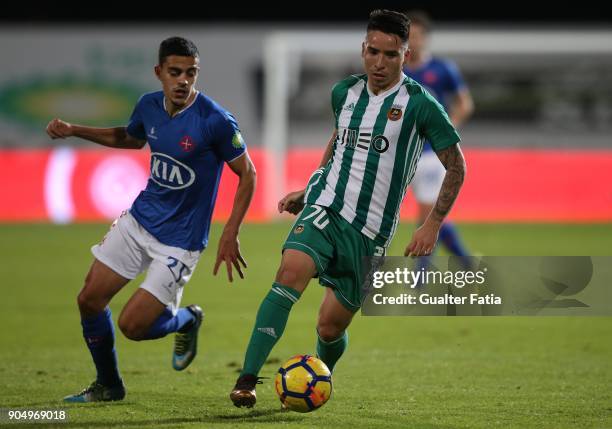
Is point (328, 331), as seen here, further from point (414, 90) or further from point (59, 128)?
point (59, 128)

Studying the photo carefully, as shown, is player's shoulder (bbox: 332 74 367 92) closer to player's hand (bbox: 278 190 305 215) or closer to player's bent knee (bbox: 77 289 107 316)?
player's hand (bbox: 278 190 305 215)

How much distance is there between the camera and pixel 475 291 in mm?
5988

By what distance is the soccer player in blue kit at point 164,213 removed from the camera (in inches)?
226

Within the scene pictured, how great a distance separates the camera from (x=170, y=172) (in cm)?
588

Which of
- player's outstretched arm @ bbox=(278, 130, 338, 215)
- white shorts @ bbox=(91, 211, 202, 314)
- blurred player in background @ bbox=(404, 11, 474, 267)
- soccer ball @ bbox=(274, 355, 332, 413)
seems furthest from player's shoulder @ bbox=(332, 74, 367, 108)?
blurred player in background @ bbox=(404, 11, 474, 267)

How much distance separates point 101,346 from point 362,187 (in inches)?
67.2

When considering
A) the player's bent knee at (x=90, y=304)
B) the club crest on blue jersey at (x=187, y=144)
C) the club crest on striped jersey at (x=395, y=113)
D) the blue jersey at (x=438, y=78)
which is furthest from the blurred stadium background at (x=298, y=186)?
the blue jersey at (x=438, y=78)

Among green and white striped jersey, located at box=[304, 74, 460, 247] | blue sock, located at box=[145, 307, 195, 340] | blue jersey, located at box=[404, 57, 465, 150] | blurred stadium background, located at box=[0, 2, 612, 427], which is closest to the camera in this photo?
green and white striped jersey, located at box=[304, 74, 460, 247]

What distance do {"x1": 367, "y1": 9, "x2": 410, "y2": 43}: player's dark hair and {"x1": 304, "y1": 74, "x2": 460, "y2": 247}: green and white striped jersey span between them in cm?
29

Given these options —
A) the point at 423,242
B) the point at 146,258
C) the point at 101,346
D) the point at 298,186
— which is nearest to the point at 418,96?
the point at 423,242

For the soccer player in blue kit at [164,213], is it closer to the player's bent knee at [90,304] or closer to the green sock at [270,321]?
the player's bent knee at [90,304]

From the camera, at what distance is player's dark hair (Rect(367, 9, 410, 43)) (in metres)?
5.32

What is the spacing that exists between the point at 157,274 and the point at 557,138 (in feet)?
74.6

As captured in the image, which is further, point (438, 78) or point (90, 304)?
point (438, 78)
